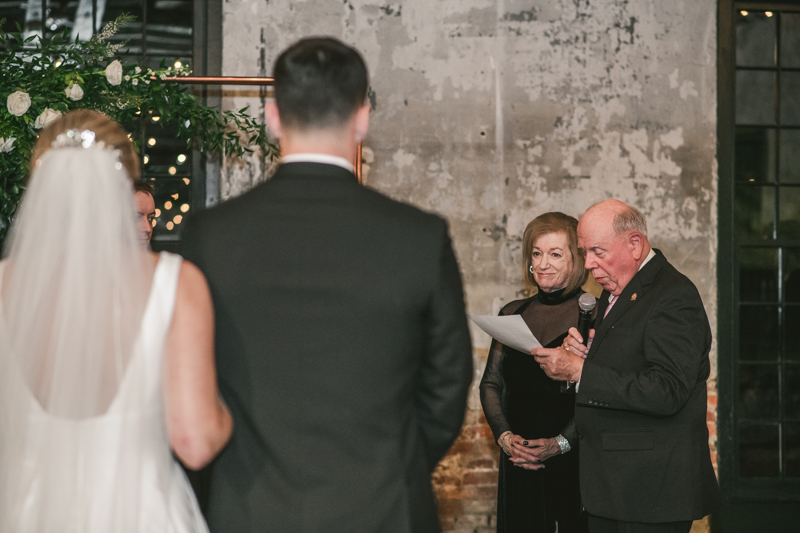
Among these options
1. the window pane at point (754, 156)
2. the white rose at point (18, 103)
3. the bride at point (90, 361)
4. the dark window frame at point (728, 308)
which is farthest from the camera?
the window pane at point (754, 156)

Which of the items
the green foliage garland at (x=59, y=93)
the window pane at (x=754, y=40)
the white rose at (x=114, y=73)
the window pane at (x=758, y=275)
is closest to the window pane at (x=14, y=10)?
the green foliage garland at (x=59, y=93)

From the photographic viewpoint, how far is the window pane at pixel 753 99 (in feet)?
15.4

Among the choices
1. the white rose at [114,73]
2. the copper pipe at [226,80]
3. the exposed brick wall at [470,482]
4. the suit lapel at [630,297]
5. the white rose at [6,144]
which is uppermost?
the copper pipe at [226,80]

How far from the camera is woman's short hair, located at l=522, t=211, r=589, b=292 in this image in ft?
10.7

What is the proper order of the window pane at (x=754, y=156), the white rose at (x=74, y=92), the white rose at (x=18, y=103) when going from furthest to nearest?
the window pane at (x=754, y=156) < the white rose at (x=74, y=92) < the white rose at (x=18, y=103)

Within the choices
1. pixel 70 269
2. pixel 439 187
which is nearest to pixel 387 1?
pixel 439 187

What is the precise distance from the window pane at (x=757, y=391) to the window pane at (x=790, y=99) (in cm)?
166

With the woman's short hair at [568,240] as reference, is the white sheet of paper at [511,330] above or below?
below

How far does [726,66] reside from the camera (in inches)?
181

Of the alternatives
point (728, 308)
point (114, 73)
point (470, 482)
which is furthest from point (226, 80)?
point (728, 308)

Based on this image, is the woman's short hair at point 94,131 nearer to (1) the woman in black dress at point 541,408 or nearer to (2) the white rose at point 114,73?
(2) the white rose at point 114,73

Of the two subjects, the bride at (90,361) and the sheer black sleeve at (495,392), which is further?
the sheer black sleeve at (495,392)

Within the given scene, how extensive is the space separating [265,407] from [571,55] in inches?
147

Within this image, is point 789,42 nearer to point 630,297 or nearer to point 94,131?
point 630,297
